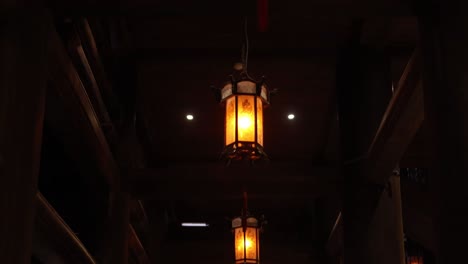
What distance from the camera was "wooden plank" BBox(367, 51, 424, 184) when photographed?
237 inches

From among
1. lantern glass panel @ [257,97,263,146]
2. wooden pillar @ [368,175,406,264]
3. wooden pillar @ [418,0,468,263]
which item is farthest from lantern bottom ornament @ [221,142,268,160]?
wooden pillar @ [368,175,406,264]

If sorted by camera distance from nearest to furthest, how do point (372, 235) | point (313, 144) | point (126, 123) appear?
point (372, 235) → point (126, 123) → point (313, 144)

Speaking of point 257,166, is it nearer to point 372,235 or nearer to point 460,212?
point 372,235

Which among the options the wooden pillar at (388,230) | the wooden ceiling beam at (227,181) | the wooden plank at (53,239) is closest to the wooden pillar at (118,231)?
the wooden ceiling beam at (227,181)

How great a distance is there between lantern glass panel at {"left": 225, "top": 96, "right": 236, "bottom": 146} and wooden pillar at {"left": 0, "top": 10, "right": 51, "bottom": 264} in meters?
1.83

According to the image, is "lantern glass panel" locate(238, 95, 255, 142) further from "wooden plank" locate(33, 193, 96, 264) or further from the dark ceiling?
"wooden plank" locate(33, 193, 96, 264)

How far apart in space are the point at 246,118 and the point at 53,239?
7.64 feet

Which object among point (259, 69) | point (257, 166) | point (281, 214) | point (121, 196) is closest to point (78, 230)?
point (121, 196)

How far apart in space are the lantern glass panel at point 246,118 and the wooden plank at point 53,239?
183cm

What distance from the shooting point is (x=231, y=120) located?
261 inches

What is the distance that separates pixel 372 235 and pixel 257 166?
6.17 feet

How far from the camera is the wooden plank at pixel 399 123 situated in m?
6.03

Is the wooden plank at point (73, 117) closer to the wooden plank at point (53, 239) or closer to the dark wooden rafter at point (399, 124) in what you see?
the wooden plank at point (53, 239)

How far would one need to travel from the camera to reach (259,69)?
10945 millimetres
